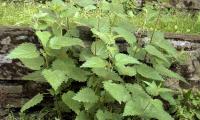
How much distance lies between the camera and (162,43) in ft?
16.6

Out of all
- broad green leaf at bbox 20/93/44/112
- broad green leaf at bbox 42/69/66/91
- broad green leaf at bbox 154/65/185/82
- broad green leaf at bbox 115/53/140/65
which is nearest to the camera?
broad green leaf at bbox 42/69/66/91

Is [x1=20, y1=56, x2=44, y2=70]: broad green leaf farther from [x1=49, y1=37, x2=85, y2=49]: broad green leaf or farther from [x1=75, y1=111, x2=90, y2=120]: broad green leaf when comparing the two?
[x1=75, y1=111, x2=90, y2=120]: broad green leaf

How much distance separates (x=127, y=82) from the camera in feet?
17.6

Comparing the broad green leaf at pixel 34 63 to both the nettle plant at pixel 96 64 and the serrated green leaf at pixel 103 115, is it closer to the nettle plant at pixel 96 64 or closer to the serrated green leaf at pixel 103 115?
the nettle plant at pixel 96 64

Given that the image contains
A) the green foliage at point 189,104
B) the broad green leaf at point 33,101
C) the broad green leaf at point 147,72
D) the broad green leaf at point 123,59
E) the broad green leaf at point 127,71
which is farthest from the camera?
the green foliage at point 189,104

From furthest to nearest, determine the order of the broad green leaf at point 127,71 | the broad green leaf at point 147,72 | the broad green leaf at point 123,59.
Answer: the broad green leaf at point 147,72 < the broad green leaf at point 127,71 < the broad green leaf at point 123,59

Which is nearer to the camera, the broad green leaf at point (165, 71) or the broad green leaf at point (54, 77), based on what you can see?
the broad green leaf at point (54, 77)

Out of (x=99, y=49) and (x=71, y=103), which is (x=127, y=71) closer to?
(x=99, y=49)

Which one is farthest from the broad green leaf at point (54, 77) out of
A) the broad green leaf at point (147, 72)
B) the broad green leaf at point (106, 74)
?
the broad green leaf at point (147, 72)

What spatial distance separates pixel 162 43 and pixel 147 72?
368mm

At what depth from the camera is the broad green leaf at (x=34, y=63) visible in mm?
4789

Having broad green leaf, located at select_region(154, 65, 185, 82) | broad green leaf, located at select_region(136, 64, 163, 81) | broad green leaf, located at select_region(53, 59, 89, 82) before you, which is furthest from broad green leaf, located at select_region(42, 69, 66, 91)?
broad green leaf, located at select_region(154, 65, 185, 82)

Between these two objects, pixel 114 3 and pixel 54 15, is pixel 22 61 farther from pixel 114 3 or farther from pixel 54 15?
pixel 114 3

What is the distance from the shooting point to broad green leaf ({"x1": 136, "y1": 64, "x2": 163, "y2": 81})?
16.2ft
